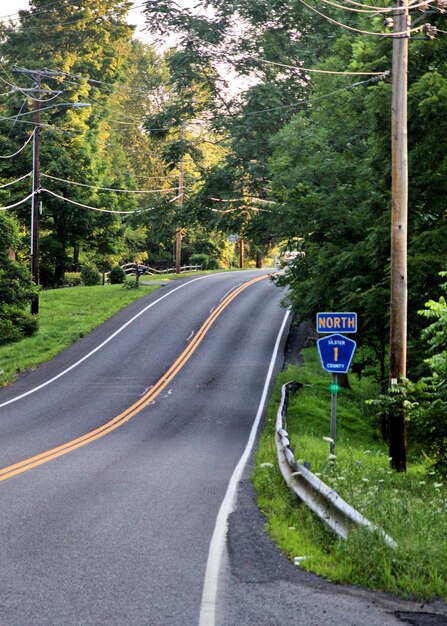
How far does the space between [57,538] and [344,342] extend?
6.66 metres

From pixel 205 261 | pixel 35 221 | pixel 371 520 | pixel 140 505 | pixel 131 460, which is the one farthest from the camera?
pixel 205 261

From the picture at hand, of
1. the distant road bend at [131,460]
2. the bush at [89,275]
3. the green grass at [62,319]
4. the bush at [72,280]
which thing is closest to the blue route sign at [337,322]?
the distant road bend at [131,460]

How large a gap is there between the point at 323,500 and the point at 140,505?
315cm

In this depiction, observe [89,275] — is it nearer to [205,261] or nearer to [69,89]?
[69,89]

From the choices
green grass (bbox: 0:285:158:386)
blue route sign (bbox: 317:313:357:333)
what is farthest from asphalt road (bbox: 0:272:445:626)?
blue route sign (bbox: 317:313:357:333)

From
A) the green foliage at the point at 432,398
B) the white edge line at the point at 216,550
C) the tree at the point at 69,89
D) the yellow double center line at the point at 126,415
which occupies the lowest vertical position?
the yellow double center line at the point at 126,415

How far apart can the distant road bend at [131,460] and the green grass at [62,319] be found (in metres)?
0.89

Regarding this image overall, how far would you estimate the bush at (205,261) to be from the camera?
8100 centimetres

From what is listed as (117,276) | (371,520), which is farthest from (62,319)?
(371,520)

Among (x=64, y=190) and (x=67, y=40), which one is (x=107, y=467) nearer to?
(x=64, y=190)

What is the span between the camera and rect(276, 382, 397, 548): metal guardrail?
8.62 m

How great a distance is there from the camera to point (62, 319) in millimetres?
44219

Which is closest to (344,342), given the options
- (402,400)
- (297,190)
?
(402,400)

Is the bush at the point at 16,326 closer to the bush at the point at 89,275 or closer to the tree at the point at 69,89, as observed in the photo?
the tree at the point at 69,89
